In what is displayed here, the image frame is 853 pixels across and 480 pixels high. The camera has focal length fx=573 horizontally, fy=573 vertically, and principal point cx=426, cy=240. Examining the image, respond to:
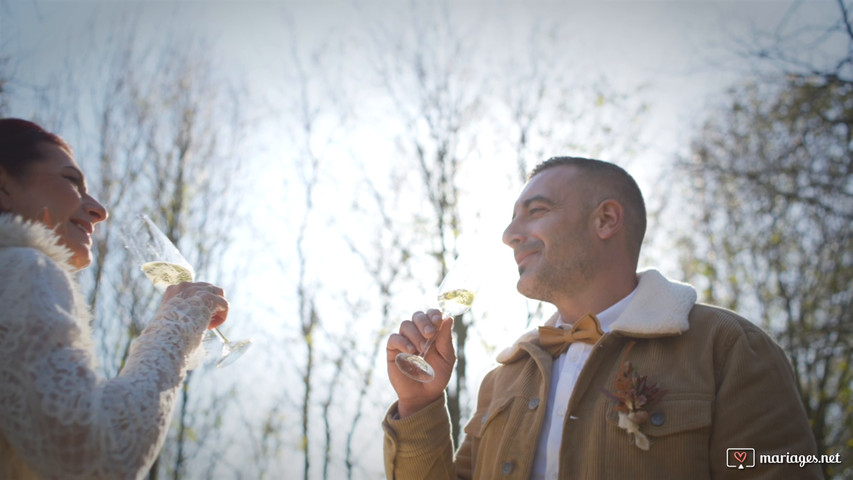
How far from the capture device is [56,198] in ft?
6.93

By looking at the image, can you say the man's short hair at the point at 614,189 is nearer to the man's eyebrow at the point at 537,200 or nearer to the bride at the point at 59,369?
the man's eyebrow at the point at 537,200

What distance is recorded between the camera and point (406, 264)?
1049 cm

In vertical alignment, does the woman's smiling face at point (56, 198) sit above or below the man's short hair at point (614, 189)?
below

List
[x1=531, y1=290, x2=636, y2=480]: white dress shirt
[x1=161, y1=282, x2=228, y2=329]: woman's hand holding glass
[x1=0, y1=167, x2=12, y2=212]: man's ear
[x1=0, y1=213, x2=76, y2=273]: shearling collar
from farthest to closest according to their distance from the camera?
[x1=531, y1=290, x2=636, y2=480]: white dress shirt < [x1=161, y1=282, x2=228, y2=329]: woman's hand holding glass < [x1=0, y1=167, x2=12, y2=212]: man's ear < [x1=0, y1=213, x2=76, y2=273]: shearling collar

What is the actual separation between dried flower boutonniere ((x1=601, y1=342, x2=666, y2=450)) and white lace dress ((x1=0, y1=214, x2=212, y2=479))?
1816mm

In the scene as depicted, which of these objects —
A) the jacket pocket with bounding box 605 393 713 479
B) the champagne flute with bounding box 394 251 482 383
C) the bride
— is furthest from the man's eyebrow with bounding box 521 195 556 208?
the bride

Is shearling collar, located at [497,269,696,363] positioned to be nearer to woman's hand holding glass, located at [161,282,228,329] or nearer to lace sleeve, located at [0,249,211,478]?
woman's hand holding glass, located at [161,282,228,329]

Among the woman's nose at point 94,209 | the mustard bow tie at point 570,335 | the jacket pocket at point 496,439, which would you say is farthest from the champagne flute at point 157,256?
the mustard bow tie at point 570,335

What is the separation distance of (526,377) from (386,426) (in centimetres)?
80

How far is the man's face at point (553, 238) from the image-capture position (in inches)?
131

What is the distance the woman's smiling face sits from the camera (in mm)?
2021

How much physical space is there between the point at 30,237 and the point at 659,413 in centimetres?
248

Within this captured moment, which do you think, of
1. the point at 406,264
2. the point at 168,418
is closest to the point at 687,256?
the point at 406,264

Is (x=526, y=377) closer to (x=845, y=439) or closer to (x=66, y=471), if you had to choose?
(x=66, y=471)
